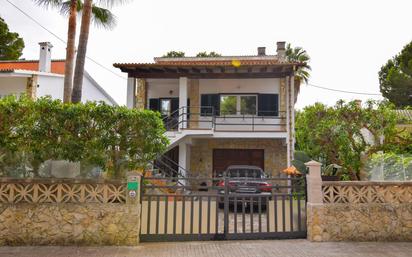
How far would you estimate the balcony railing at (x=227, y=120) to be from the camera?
51.8 feet

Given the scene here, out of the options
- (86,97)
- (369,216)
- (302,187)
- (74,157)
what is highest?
(86,97)

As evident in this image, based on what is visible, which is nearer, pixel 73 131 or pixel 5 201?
pixel 5 201

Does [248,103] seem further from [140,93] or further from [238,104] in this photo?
[140,93]

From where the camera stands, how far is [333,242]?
6883 mm

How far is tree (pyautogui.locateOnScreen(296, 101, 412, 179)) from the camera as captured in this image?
893 centimetres

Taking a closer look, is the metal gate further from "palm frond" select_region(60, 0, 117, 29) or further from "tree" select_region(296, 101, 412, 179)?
"palm frond" select_region(60, 0, 117, 29)

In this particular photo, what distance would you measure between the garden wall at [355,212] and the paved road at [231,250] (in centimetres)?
27

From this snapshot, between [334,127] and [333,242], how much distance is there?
343 centimetres

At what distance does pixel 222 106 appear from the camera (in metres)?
16.9

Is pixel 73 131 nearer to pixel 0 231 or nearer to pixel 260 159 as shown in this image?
pixel 0 231

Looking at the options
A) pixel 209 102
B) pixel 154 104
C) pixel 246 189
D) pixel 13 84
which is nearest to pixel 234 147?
Answer: pixel 209 102

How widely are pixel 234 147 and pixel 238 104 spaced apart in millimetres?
2362

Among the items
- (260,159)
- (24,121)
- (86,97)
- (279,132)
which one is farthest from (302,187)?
(86,97)

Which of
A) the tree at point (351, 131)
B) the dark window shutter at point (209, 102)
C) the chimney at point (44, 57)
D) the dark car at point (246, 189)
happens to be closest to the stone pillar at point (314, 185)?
the dark car at point (246, 189)
